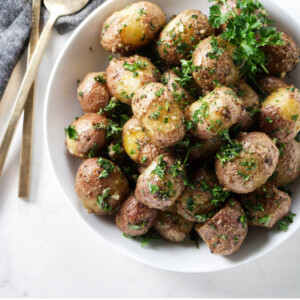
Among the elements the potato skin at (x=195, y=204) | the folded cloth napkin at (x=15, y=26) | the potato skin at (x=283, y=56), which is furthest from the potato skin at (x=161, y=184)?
the folded cloth napkin at (x=15, y=26)

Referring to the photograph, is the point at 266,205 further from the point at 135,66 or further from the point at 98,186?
the point at 135,66

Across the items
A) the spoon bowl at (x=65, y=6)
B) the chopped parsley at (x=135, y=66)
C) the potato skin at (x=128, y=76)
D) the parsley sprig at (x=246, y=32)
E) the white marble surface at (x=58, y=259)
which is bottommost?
the white marble surface at (x=58, y=259)

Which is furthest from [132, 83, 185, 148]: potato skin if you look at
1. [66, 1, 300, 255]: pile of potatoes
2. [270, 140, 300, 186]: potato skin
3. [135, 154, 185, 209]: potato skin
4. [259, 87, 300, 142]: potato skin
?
[270, 140, 300, 186]: potato skin

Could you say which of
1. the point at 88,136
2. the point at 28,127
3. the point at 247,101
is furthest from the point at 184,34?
the point at 28,127

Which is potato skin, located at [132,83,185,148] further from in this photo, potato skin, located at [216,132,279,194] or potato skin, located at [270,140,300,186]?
potato skin, located at [270,140,300,186]

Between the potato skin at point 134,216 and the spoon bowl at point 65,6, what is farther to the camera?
the spoon bowl at point 65,6

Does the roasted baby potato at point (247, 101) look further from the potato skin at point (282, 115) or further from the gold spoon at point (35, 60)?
the gold spoon at point (35, 60)
